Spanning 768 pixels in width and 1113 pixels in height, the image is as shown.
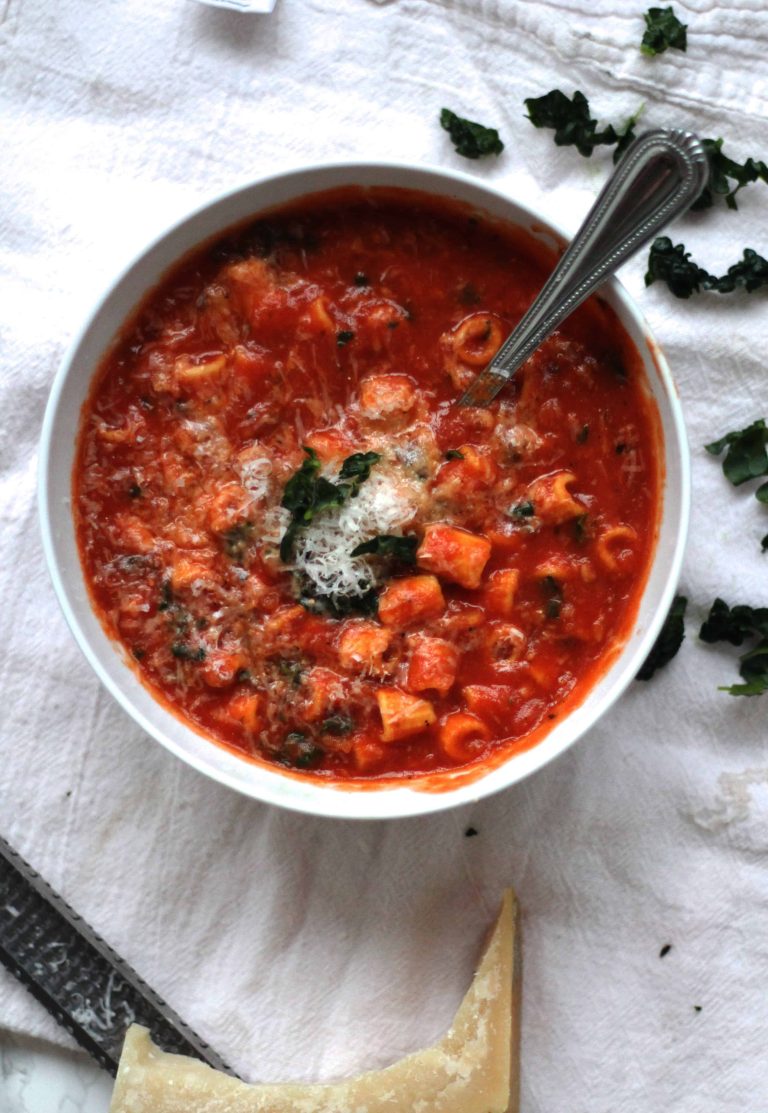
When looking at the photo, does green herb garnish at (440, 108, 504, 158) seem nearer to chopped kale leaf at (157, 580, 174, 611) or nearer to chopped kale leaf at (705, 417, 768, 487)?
chopped kale leaf at (705, 417, 768, 487)

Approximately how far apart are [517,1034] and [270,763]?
129cm

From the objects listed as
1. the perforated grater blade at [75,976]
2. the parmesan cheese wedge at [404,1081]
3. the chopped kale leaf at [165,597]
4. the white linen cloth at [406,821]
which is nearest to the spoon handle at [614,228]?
the white linen cloth at [406,821]

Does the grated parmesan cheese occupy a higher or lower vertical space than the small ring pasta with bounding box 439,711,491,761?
higher

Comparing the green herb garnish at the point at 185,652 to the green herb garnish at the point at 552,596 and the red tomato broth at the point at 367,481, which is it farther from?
the green herb garnish at the point at 552,596

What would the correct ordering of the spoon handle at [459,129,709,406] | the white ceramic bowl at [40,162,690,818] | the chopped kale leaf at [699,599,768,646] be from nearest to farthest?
the spoon handle at [459,129,709,406] → the white ceramic bowl at [40,162,690,818] → the chopped kale leaf at [699,599,768,646]

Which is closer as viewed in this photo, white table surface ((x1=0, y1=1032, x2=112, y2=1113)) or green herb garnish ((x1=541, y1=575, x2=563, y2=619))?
green herb garnish ((x1=541, y1=575, x2=563, y2=619))

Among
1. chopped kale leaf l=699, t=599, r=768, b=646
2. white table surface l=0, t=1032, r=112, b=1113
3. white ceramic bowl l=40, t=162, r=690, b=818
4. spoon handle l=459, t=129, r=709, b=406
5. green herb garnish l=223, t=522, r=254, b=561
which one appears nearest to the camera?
spoon handle l=459, t=129, r=709, b=406

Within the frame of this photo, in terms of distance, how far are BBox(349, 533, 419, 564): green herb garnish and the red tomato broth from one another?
0.04 metres

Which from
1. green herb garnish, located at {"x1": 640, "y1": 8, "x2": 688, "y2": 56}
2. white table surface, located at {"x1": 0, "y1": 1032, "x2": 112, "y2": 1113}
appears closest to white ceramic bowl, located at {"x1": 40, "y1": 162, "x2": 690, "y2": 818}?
green herb garnish, located at {"x1": 640, "y1": 8, "x2": 688, "y2": 56}

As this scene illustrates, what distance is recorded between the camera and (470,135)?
3752 millimetres

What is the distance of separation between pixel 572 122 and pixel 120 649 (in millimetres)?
2307

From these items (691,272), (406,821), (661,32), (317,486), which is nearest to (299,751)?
(406,821)

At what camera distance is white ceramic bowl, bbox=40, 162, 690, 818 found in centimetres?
329

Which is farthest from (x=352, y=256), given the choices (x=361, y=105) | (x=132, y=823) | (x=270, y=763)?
(x=132, y=823)
